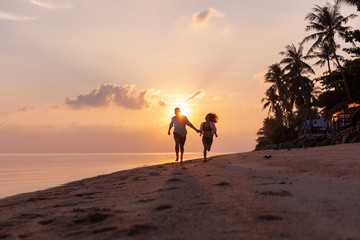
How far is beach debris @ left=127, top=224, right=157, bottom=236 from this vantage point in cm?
212

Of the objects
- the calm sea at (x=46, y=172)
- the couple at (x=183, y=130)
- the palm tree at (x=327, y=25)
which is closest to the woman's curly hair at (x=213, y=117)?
the couple at (x=183, y=130)

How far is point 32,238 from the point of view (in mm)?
2254

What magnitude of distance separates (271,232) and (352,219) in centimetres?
68

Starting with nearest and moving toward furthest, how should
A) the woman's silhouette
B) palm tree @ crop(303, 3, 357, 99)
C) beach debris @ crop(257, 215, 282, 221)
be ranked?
beach debris @ crop(257, 215, 282, 221), the woman's silhouette, palm tree @ crop(303, 3, 357, 99)

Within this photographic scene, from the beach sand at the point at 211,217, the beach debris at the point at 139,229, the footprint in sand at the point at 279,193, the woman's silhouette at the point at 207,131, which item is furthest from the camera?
the woman's silhouette at the point at 207,131

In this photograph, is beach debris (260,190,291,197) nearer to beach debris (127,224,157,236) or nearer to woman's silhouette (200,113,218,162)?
beach debris (127,224,157,236)

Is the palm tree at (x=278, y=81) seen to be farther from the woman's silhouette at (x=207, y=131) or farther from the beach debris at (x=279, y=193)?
the beach debris at (x=279, y=193)

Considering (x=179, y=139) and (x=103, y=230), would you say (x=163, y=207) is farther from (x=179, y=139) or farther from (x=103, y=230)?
(x=179, y=139)

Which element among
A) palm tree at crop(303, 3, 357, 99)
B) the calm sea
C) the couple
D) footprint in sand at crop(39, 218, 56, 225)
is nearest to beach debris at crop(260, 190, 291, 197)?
footprint in sand at crop(39, 218, 56, 225)

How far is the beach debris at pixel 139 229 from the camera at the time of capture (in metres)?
2.12

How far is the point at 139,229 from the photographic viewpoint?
2.18 metres

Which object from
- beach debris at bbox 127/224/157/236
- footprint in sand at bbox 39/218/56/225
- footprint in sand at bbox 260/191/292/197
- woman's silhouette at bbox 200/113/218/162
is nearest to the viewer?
beach debris at bbox 127/224/157/236

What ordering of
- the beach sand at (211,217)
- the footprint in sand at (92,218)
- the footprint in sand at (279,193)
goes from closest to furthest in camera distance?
the beach sand at (211,217), the footprint in sand at (92,218), the footprint in sand at (279,193)

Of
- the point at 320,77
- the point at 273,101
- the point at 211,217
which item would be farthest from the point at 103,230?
the point at 273,101
